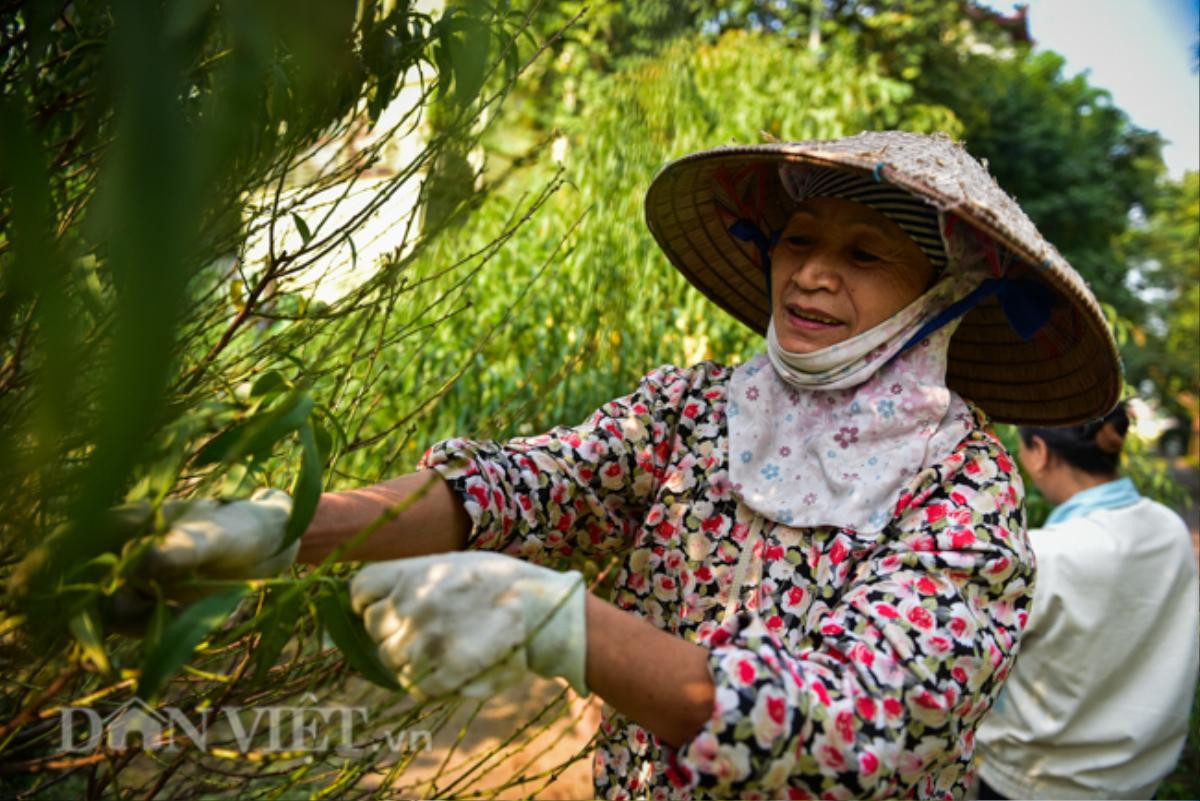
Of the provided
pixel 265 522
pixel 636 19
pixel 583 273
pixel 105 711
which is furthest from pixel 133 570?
pixel 636 19

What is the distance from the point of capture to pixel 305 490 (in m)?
1.00

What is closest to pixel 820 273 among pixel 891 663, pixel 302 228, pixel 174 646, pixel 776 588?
pixel 776 588

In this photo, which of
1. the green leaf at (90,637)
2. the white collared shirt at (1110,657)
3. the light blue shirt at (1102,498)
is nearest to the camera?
the green leaf at (90,637)

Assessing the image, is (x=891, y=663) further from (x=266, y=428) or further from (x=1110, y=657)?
(x=1110, y=657)

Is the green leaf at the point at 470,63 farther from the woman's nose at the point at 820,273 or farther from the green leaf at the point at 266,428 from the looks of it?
the woman's nose at the point at 820,273

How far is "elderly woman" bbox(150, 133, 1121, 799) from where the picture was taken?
1015mm

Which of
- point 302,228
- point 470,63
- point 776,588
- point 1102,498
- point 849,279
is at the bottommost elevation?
point 1102,498

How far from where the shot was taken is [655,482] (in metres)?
1.62

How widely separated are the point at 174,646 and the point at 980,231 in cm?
122

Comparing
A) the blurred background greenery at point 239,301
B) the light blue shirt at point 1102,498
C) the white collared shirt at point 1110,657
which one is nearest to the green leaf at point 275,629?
the blurred background greenery at point 239,301

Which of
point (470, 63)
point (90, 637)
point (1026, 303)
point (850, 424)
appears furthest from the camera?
point (1026, 303)

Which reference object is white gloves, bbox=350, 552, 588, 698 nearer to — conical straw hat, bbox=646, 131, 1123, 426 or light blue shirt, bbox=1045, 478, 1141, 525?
conical straw hat, bbox=646, 131, 1123, 426

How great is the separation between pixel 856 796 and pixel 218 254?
3.22 feet

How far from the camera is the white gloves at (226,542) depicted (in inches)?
35.6
